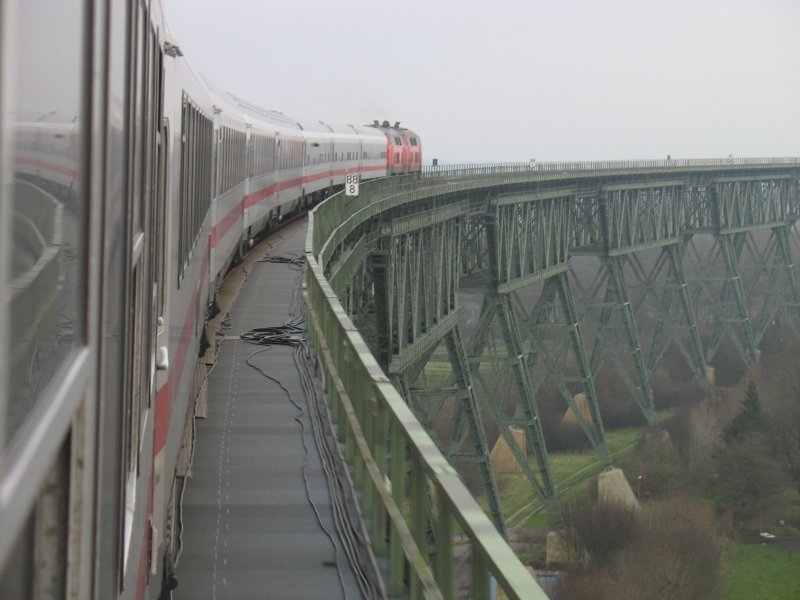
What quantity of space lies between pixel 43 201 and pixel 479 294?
1401 inches

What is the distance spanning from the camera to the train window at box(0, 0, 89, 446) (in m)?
0.94

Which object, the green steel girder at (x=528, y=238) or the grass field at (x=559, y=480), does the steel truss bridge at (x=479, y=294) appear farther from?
the grass field at (x=559, y=480)

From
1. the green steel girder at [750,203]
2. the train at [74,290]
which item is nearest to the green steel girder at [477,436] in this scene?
Answer: the train at [74,290]

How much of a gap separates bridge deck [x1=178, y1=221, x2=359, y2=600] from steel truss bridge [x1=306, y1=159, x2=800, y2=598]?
0.27 m

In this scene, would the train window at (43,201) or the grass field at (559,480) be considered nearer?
the train window at (43,201)

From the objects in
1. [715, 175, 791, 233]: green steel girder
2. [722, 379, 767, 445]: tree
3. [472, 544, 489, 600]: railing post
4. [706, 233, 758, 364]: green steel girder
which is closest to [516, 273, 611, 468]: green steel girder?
[722, 379, 767, 445]: tree

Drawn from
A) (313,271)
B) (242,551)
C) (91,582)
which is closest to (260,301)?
(313,271)

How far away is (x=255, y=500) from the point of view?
18.6 feet

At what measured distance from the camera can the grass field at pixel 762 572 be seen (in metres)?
34.6

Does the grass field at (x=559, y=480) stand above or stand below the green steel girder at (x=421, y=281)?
below

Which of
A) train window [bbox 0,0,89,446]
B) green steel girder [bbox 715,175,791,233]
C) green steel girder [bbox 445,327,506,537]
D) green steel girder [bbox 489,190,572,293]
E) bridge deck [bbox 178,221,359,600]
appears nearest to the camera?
train window [bbox 0,0,89,446]

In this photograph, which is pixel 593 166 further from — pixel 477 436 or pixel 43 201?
pixel 43 201

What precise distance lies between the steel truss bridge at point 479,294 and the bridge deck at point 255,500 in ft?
0.90

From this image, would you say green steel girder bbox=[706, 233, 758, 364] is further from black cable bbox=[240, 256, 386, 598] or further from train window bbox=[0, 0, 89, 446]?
train window bbox=[0, 0, 89, 446]
